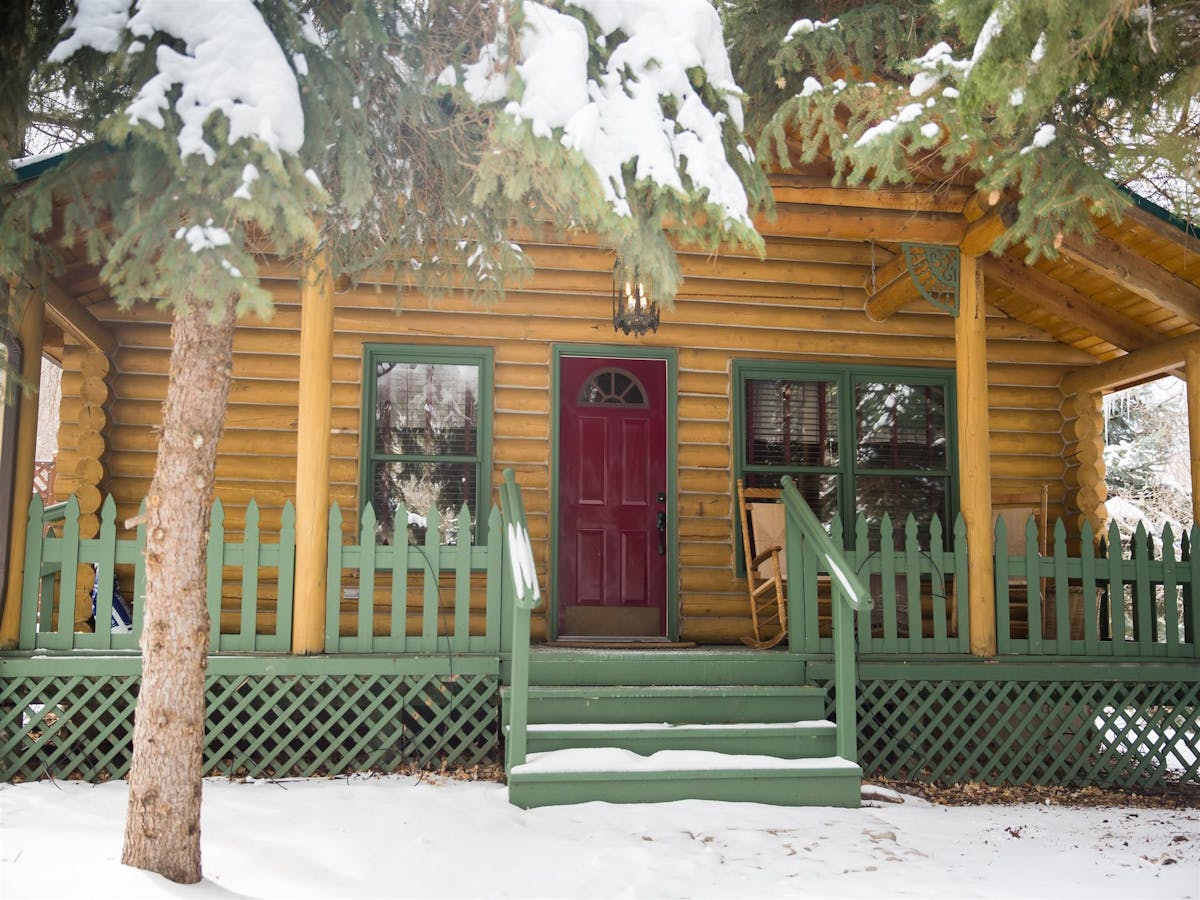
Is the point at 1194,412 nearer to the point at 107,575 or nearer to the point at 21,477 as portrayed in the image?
the point at 107,575

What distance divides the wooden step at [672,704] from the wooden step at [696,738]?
7 cm

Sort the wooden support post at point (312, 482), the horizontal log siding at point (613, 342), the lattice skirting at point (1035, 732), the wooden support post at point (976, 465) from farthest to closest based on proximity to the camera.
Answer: the horizontal log siding at point (613, 342)
the wooden support post at point (976, 465)
the lattice skirting at point (1035, 732)
the wooden support post at point (312, 482)

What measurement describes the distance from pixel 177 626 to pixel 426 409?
393 cm

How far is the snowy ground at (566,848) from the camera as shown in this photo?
3.53m

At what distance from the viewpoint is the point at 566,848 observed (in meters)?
3.95

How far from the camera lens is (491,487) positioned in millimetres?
6984

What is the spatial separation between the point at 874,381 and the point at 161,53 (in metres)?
5.82

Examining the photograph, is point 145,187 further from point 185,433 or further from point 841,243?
point 841,243

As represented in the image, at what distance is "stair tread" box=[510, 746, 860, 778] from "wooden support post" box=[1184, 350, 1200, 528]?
11.0 ft

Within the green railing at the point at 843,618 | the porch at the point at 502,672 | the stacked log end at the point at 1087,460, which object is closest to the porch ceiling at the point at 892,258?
the stacked log end at the point at 1087,460

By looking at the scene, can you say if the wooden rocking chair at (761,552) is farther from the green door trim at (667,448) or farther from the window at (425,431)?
the window at (425,431)

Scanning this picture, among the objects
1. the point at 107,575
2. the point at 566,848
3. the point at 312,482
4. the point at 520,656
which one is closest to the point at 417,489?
the point at 312,482

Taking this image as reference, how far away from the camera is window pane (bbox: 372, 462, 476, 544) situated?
700 cm

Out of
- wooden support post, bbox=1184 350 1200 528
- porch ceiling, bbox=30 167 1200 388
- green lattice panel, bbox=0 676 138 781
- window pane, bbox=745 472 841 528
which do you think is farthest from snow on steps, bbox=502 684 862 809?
wooden support post, bbox=1184 350 1200 528
